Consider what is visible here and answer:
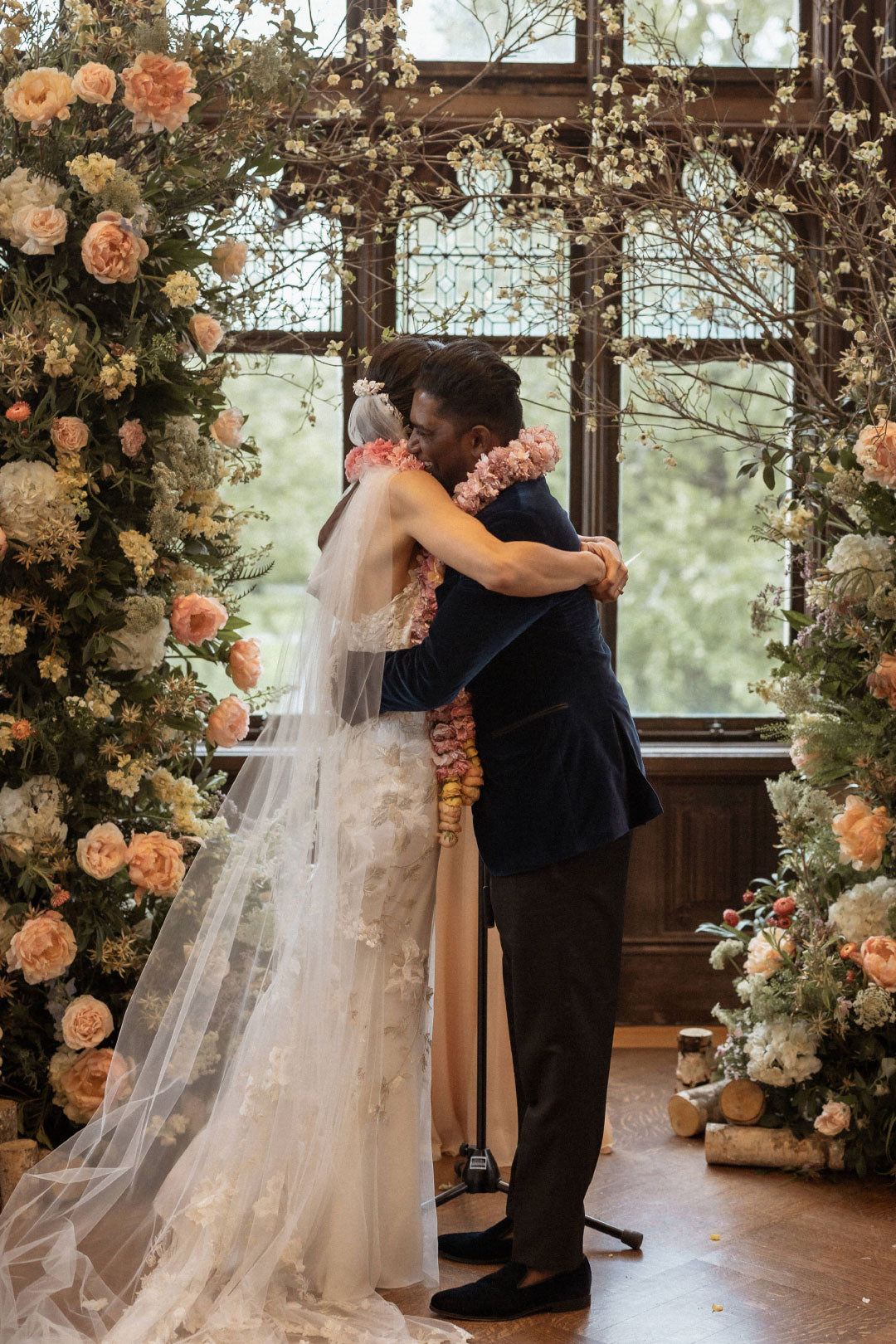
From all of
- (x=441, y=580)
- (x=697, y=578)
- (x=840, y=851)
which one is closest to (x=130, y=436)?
(x=441, y=580)

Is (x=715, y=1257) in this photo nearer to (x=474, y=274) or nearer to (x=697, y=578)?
(x=697, y=578)

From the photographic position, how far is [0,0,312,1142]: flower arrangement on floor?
2744 millimetres

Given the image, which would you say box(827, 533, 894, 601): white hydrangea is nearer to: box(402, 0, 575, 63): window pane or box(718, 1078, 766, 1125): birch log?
box(718, 1078, 766, 1125): birch log

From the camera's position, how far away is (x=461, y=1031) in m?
3.42

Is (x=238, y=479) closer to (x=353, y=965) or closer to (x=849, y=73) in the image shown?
(x=353, y=965)

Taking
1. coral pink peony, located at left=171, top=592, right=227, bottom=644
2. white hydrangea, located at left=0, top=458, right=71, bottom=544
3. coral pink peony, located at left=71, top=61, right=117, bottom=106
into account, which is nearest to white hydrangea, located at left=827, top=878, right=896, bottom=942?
coral pink peony, located at left=171, top=592, right=227, bottom=644

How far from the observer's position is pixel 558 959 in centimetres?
246

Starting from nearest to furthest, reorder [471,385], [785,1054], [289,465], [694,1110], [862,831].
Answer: [471,385]
[862,831]
[785,1054]
[694,1110]
[289,465]

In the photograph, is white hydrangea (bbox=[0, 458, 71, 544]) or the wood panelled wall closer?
white hydrangea (bbox=[0, 458, 71, 544])

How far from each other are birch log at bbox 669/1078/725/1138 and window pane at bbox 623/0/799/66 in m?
3.37

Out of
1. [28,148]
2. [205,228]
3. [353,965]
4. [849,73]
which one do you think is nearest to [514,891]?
[353,965]

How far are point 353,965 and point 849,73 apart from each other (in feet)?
11.7

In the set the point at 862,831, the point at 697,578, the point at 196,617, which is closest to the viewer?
the point at 196,617

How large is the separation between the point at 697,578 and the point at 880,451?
1725 mm
